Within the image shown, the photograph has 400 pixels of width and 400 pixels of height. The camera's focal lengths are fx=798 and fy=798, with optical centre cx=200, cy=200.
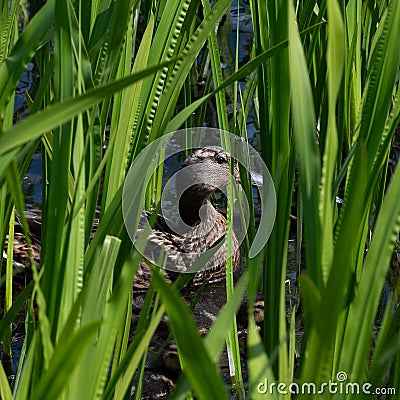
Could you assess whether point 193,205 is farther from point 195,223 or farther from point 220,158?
point 220,158

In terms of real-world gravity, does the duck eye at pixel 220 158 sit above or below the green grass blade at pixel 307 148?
above

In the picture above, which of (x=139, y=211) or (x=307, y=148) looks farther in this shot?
(x=139, y=211)

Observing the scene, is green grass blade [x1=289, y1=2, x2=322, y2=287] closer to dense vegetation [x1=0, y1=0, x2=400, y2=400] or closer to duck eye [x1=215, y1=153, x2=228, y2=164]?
dense vegetation [x1=0, y1=0, x2=400, y2=400]

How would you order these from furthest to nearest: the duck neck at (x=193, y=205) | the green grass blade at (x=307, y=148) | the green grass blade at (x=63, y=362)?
1. the duck neck at (x=193, y=205)
2. the green grass blade at (x=307, y=148)
3. the green grass blade at (x=63, y=362)

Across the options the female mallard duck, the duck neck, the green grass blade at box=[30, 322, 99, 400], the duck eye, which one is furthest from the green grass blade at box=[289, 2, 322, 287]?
the duck neck

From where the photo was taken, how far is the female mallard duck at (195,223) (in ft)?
11.4

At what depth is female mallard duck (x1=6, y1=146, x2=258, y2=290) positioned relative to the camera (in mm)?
3477

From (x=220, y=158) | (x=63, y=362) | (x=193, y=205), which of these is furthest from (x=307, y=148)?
(x=193, y=205)

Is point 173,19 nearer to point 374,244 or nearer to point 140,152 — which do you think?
point 140,152

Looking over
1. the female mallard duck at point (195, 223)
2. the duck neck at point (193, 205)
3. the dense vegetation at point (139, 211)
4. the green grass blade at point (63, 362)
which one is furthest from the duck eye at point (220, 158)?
the green grass blade at point (63, 362)

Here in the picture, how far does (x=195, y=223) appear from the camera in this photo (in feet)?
13.2

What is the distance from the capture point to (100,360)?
78 centimetres

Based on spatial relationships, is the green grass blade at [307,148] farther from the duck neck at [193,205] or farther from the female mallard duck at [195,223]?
the duck neck at [193,205]

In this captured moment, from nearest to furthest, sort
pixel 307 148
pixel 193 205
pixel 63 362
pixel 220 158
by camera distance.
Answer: pixel 63 362 < pixel 307 148 < pixel 220 158 < pixel 193 205
